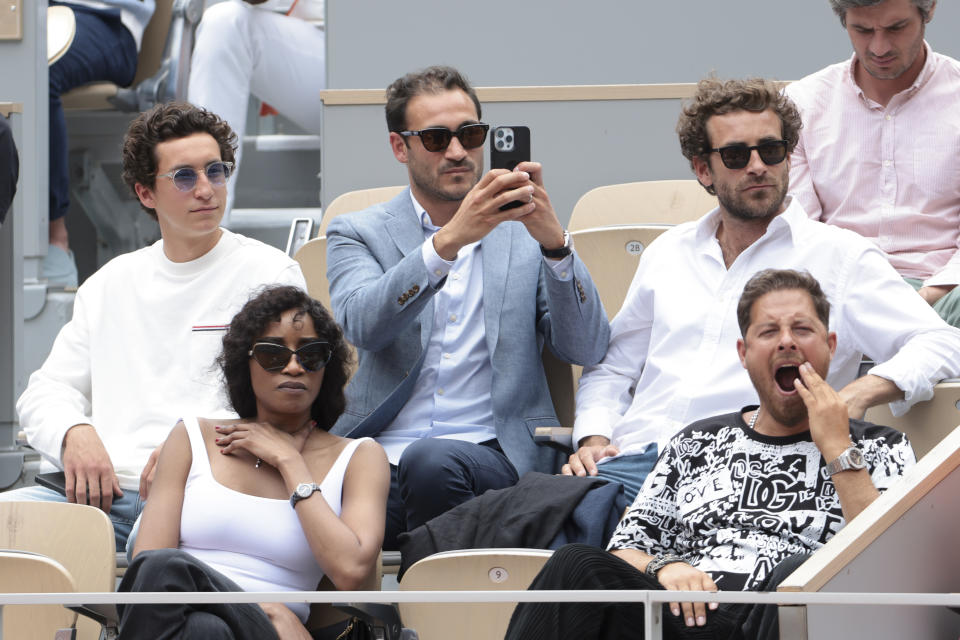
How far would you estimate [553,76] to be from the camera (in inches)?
169

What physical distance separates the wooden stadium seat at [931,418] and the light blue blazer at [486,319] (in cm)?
63

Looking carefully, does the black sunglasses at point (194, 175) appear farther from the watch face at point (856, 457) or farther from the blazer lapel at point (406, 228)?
the watch face at point (856, 457)

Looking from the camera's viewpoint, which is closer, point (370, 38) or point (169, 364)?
point (169, 364)

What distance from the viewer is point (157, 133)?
2.95 metres

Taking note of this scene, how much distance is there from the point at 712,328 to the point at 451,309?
58 centimetres

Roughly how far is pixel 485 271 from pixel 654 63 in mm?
1622

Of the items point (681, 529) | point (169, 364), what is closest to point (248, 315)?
point (169, 364)

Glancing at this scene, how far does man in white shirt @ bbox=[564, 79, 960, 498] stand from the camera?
103 inches

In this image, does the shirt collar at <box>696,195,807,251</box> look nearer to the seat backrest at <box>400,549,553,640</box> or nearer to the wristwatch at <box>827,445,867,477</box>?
the wristwatch at <box>827,445,867,477</box>

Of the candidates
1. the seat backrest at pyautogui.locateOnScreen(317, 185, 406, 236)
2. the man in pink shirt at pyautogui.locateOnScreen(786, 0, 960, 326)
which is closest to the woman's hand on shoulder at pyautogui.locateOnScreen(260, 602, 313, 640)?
the seat backrest at pyautogui.locateOnScreen(317, 185, 406, 236)

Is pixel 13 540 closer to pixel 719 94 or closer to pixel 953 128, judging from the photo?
pixel 719 94

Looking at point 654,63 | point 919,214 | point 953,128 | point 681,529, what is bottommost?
point 681,529

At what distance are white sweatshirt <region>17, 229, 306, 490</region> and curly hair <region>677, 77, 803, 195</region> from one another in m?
0.90

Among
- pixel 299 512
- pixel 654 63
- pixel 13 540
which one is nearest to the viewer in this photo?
pixel 299 512
